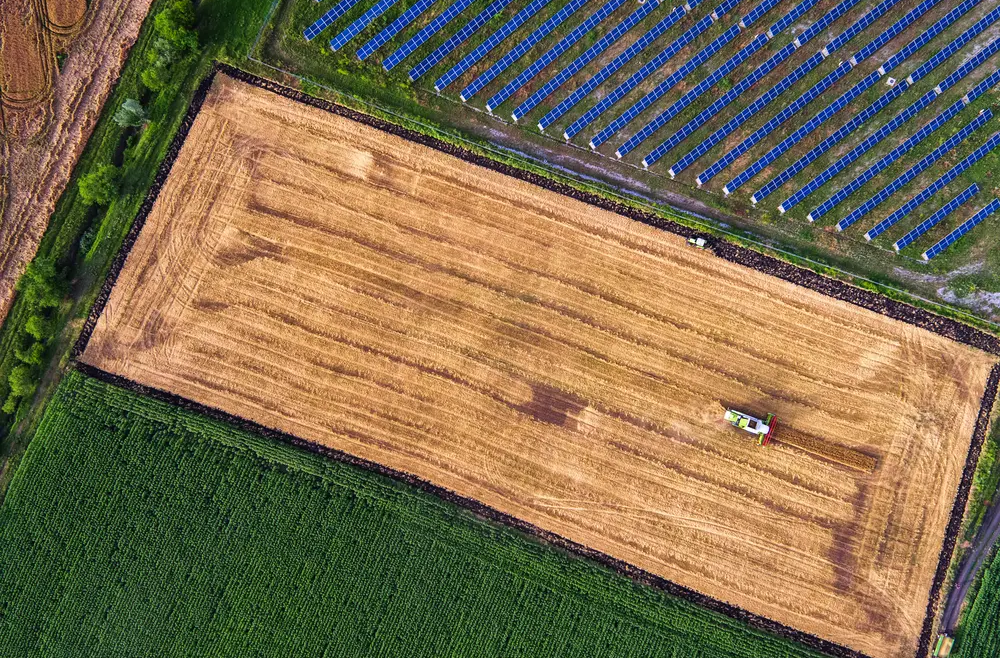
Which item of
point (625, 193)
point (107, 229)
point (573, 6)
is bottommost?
point (107, 229)

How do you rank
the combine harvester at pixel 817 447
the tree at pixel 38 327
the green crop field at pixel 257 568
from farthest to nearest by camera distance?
the combine harvester at pixel 817 447
the tree at pixel 38 327
the green crop field at pixel 257 568

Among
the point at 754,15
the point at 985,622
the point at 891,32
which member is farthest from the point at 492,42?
the point at 985,622

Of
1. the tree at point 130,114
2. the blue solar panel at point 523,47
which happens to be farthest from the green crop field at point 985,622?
the tree at point 130,114

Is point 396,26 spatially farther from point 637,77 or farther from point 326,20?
point 637,77

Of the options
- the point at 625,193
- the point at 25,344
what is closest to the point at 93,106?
the point at 25,344

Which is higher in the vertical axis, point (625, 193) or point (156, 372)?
point (625, 193)

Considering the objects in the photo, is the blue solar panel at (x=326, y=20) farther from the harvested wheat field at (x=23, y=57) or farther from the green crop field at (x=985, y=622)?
the green crop field at (x=985, y=622)

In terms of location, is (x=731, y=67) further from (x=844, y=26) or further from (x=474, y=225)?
(x=474, y=225)
